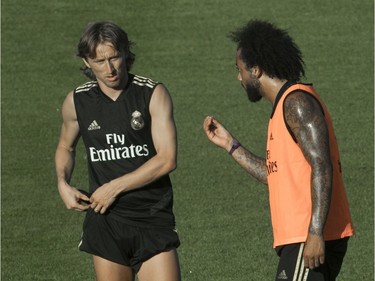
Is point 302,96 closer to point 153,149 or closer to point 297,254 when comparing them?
point 297,254

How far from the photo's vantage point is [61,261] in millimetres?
10867

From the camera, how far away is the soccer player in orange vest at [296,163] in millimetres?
6238

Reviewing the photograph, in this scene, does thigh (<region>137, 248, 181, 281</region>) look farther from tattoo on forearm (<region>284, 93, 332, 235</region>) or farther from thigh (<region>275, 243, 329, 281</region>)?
tattoo on forearm (<region>284, 93, 332, 235</region>)

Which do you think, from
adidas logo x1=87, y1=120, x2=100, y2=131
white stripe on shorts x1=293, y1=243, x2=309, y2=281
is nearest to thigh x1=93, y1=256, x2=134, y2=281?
adidas logo x1=87, y1=120, x2=100, y2=131

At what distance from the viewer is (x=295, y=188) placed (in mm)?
6422

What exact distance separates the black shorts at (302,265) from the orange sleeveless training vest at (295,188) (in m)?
0.05

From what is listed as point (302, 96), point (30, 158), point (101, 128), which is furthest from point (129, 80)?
point (30, 158)

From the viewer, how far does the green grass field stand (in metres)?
11.1

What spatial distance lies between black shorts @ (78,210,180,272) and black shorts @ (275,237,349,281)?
3.46ft

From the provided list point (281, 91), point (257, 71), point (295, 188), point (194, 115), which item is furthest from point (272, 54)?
point (194, 115)

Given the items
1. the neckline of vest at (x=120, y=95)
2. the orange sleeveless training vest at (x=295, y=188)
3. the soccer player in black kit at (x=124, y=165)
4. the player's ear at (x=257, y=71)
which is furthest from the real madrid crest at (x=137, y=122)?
the orange sleeveless training vest at (x=295, y=188)

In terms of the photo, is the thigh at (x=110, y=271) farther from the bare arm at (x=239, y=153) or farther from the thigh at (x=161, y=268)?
the bare arm at (x=239, y=153)

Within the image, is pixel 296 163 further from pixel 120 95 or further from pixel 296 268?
pixel 120 95

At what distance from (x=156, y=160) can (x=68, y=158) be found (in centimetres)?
81
